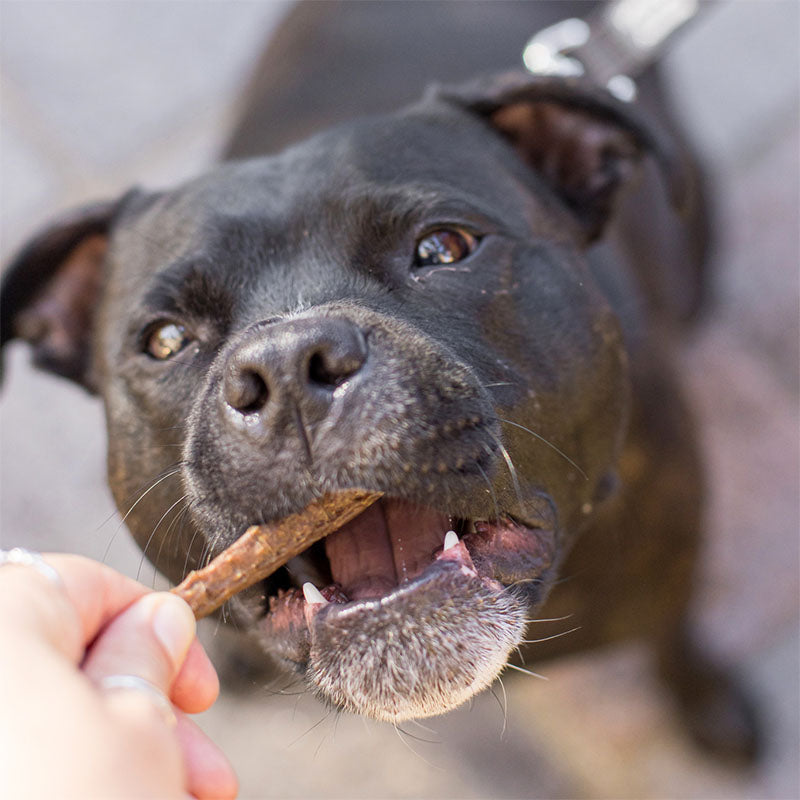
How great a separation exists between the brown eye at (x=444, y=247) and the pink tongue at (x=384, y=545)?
1.95 feet

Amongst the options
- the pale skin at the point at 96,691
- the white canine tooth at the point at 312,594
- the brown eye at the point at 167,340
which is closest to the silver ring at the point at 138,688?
the pale skin at the point at 96,691

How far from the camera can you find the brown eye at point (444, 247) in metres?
2.04

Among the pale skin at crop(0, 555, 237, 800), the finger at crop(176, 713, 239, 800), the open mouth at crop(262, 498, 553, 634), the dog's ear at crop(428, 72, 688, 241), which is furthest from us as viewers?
the dog's ear at crop(428, 72, 688, 241)

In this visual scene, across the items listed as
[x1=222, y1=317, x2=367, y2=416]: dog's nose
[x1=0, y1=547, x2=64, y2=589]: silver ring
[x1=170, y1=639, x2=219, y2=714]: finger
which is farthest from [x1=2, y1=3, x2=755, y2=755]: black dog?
[x1=0, y1=547, x2=64, y2=589]: silver ring

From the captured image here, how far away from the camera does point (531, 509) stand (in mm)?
1896

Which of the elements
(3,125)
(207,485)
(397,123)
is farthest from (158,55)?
(207,485)

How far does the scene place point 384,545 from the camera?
180 centimetres

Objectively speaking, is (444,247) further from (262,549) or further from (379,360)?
(262,549)

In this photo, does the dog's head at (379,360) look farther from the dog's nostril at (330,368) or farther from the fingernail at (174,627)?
the fingernail at (174,627)

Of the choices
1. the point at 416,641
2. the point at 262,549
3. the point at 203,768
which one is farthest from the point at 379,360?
the point at 203,768

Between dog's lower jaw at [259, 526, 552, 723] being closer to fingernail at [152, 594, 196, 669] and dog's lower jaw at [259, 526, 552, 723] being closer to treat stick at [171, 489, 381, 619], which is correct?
treat stick at [171, 489, 381, 619]

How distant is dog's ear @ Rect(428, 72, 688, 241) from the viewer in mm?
2379

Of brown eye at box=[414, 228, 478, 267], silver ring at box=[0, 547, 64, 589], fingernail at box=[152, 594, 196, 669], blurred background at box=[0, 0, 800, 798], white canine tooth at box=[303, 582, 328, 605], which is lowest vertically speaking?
blurred background at box=[0, 0, 800, 798]

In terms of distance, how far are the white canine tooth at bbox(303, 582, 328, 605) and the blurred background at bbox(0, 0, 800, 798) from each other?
0.88 meters
